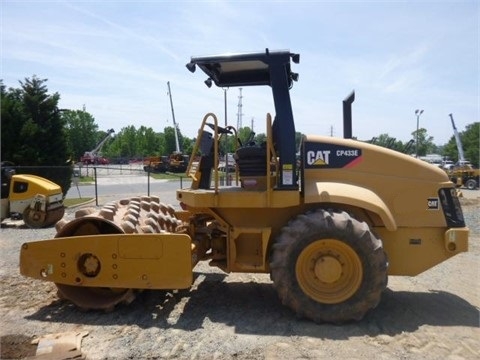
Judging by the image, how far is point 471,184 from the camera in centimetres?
3095

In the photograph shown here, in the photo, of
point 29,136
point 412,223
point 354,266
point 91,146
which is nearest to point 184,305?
point 354,266

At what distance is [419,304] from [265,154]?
8.81ft

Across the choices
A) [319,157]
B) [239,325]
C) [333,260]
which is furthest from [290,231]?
[239,325]

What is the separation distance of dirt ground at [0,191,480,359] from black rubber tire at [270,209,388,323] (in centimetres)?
18

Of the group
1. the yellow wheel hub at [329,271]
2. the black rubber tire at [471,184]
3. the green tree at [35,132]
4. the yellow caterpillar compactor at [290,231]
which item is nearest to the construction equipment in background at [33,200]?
the green tree at [35,132]

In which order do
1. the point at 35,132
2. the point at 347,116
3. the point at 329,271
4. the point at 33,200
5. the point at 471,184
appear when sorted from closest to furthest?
1. the point at 329,271
2. the point at 347,116
3. the point at 33,200
4. the point at 35,132
5. the point at 471,184

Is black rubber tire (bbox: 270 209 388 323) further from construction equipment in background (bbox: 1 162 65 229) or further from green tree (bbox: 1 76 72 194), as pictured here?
green tree (bbox: 1 76 72 194)

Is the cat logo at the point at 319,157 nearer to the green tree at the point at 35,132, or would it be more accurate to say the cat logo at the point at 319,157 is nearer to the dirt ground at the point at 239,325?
the dirt ground at the point at 239,325

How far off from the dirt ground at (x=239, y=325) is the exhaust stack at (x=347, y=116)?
7.18 feet

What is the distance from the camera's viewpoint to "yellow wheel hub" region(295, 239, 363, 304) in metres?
4.79

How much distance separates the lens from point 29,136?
706 inches

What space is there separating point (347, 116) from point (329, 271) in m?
2.05

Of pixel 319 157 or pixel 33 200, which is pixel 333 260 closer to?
pixel 319 157

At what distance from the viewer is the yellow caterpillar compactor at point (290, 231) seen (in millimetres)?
4809
